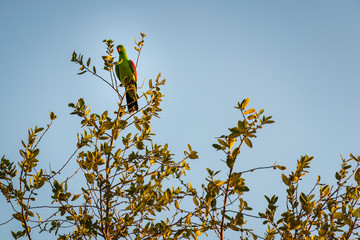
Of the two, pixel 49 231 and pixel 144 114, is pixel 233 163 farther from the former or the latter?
pixel 49 231

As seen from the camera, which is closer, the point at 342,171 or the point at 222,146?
the point at 222,146

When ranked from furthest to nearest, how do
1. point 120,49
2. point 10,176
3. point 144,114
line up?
point 120,49
point 144,114
point 10,176

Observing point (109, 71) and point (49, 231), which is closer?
point (49, 231)

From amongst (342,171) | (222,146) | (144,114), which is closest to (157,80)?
(144,114)

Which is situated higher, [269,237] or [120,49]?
[120,49]

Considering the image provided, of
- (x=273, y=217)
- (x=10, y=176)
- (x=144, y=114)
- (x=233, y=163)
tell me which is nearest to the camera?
(x=233, y=163)

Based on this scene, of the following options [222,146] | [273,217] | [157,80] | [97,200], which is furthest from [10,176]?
[273,217]

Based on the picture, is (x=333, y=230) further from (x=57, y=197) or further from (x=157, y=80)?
(x=57, y=197)

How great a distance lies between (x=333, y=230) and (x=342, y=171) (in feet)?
1.89

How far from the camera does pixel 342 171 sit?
→ 126 inches

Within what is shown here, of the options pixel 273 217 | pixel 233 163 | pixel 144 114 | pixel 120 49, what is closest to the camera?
pixel 233 163

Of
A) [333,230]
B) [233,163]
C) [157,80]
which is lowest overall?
[333,230]

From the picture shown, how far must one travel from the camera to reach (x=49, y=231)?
339 cm

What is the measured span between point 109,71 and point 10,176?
143 cm
